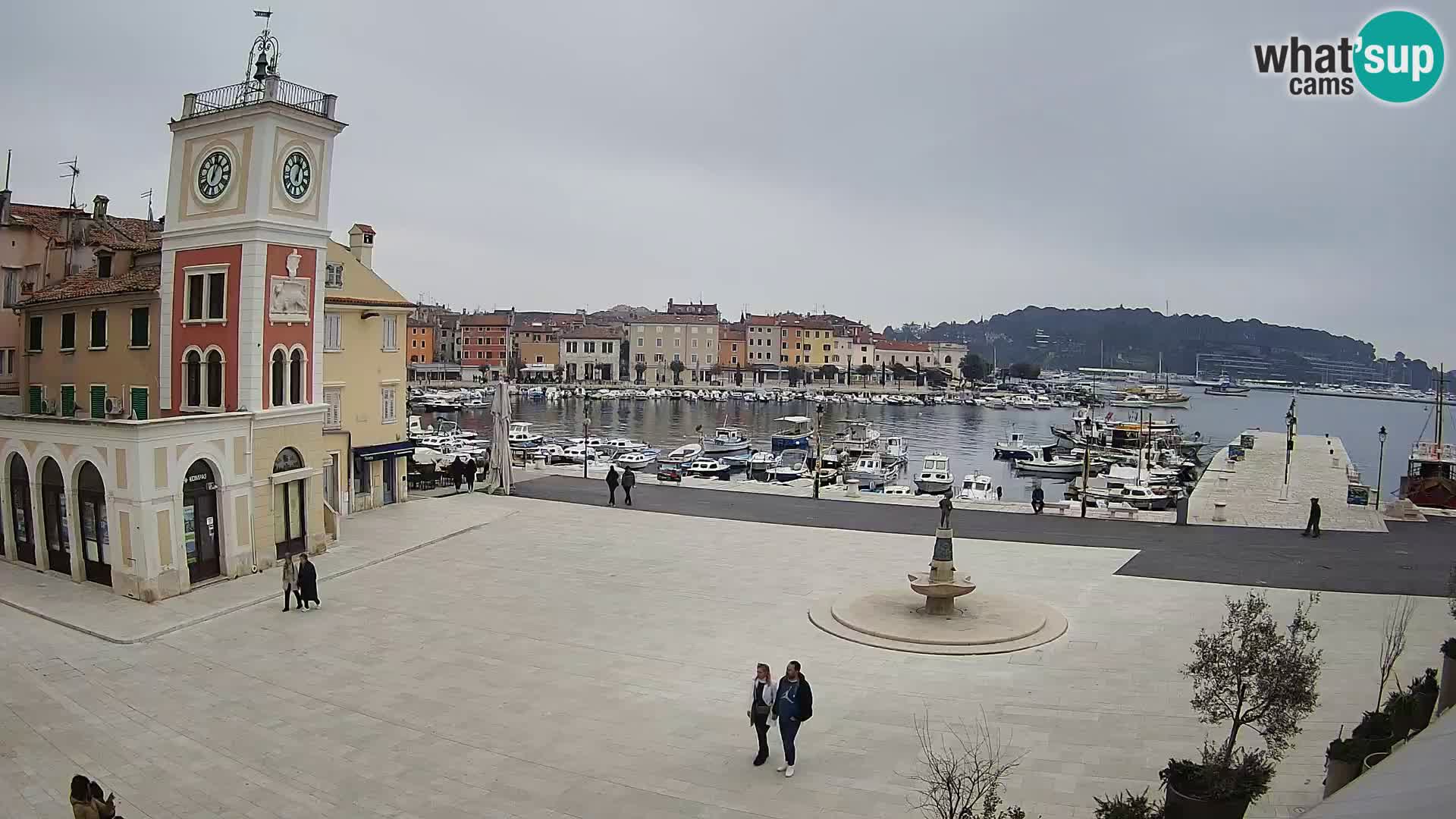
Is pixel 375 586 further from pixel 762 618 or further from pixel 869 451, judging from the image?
pixel 869 451

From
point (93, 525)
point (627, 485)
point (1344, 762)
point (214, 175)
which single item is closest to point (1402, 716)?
point (1344, 762)

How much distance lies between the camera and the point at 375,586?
19391 millimetres

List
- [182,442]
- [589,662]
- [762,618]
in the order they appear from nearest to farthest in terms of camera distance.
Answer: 1. [589,662]
2. [762,618]
3. [182,442]

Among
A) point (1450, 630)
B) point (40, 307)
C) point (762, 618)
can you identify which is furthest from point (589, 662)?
point (40, 307)

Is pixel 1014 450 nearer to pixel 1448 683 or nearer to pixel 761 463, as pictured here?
pixel 761 463

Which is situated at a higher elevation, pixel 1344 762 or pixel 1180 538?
pixel 1344 762

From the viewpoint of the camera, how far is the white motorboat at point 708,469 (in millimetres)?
55656

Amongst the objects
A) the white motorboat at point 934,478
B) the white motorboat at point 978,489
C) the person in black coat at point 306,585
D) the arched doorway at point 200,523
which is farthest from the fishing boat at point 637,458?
the person in black coat at point 306,585

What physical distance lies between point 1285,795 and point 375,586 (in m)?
16.4

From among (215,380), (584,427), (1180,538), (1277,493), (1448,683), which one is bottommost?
(584,427)

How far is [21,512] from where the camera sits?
20.5 m

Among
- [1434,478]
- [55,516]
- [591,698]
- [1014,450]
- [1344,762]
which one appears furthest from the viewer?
[1014,450]

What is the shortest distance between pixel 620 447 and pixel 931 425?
1827 inches

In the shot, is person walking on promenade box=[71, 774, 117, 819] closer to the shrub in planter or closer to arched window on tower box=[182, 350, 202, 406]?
the shrub in planter
